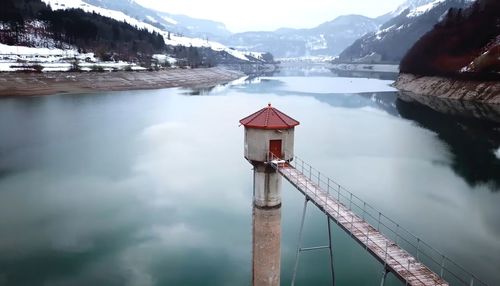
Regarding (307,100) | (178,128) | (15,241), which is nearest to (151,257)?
(15,241)

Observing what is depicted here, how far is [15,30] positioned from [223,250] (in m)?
130

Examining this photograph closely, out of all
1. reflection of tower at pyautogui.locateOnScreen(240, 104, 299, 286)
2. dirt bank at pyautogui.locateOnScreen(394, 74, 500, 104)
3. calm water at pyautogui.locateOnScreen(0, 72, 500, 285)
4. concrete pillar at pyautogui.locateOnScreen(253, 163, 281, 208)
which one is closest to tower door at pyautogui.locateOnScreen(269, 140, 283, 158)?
reflection of tower at pyautogui.locateOnScreen(240, 104, 299, 286)

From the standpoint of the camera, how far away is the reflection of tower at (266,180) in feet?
48.6

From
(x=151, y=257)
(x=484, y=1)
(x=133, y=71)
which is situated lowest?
(x=151, y=257)

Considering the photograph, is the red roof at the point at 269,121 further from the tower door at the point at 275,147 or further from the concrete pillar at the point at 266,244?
the concrete pillar at the point at 266,244

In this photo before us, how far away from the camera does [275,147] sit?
1502 centimetres

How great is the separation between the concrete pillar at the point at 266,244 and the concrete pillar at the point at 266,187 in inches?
8.5

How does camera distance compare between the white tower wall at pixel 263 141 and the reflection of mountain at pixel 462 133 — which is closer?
the white tower wall at pixel 263 141

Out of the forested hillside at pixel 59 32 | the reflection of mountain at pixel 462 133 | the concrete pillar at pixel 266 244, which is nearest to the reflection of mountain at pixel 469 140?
the reflection of mountain at pixel 462 133

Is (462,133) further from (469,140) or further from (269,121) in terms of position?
(269,121)

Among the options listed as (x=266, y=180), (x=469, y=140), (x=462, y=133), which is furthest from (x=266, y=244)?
(x=462, y=133)

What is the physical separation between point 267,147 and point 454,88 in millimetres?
80270

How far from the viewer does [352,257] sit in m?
20.3

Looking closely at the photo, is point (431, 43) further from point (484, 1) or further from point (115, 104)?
point (115, 104)
